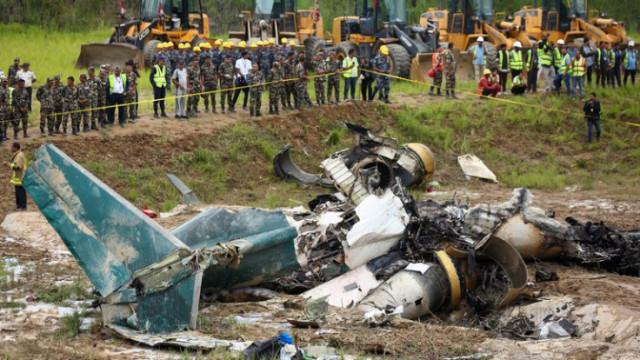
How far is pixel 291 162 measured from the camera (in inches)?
833

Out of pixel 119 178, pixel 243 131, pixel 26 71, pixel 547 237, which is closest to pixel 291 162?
pixel 243 131

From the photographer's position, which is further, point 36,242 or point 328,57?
point 328,57

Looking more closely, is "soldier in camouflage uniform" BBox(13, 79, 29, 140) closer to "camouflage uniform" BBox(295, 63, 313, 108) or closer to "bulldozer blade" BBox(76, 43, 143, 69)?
"camouflage uniform" BBox(295, 63, 313, 108)

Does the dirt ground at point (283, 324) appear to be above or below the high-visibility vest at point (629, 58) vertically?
below

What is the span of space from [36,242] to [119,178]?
4268 millimetres

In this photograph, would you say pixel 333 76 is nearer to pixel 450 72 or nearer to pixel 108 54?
pixel 450 72

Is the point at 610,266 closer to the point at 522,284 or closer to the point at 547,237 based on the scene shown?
the point at 547,237

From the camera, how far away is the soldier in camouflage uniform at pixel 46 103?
744 inches

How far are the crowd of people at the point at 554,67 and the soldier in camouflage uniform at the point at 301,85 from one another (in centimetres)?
467

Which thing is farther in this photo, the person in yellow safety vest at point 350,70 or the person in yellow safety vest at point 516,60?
the person in yellow safety vest at point 516,60

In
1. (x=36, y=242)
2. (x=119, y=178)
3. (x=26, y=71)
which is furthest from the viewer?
(x=26, y=71)

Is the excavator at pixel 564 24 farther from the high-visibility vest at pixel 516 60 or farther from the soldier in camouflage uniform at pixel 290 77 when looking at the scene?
the soldier in camouflage uniform at pixel 290 77

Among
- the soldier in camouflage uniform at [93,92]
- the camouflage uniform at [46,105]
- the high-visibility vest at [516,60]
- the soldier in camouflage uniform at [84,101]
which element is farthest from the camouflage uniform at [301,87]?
the high-visibility vest at [516,60]

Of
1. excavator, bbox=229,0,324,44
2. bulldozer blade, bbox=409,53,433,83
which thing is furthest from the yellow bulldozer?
bulldozer blade, bbox=409,53,433,83
